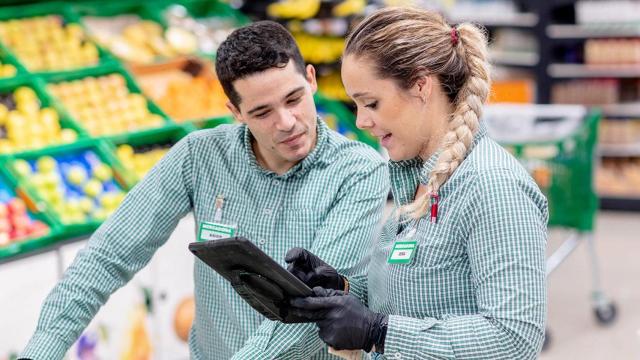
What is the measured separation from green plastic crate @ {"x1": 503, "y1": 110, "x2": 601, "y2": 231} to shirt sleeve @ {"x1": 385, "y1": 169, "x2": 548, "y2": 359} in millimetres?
3577

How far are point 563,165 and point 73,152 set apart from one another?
104 inches

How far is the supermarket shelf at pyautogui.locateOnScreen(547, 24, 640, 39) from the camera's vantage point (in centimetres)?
828

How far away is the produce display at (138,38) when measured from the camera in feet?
20.3

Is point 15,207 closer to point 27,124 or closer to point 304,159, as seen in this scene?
point 27,124

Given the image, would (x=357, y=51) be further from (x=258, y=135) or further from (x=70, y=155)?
(x=70, y=155)

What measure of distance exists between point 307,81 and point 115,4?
13.8 feet

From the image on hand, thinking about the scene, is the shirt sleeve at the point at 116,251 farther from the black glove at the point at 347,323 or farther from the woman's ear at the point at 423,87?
the woman's ear at the point at 423,87

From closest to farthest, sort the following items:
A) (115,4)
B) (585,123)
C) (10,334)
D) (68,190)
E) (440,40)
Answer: (440,40) → (10,334) → (68,190) → (585,123) → (115,4)

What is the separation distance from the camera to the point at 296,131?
8.26ft

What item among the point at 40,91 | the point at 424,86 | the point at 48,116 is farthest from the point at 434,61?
the point at 40,91

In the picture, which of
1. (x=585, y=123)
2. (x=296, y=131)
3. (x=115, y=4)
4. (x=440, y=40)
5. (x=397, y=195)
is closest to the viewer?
(x=440, y=40)

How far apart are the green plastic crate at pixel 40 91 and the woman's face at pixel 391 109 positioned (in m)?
3.44

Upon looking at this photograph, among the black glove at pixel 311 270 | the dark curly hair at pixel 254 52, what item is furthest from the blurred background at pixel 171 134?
the black glove at pixel 311 270

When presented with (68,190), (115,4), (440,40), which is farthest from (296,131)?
(115,4)
